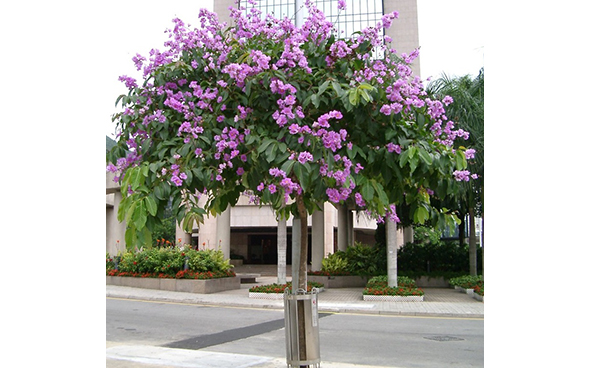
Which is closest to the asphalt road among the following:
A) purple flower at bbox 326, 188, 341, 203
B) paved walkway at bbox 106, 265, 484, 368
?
paved walkway at bbox 106, 265, 484, 368

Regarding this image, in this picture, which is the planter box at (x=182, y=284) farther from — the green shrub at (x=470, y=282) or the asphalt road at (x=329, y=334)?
the green shrub at (x=470, y=282)

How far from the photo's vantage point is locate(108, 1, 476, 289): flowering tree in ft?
15.3

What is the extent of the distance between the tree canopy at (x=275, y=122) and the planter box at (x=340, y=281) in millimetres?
17623

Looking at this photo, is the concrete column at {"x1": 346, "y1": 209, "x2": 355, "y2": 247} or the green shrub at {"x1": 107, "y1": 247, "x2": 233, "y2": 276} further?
the concrete column at {"x1": 346, "y1": 209, "x2": 355, "y2": 247}

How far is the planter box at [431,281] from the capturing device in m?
22.9

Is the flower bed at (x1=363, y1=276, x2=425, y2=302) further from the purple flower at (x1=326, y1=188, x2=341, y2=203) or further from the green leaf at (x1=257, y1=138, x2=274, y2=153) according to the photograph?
the green leaf at (x1=257, y1=138, x2=274, y2=153)

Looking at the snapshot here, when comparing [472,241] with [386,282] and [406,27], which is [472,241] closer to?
[386,282]

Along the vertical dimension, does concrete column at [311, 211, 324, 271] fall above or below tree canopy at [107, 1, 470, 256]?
below

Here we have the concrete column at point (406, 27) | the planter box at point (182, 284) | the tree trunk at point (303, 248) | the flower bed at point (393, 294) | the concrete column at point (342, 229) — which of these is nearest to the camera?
the tree trunk at point (303, 248)

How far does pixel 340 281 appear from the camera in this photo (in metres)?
23.3

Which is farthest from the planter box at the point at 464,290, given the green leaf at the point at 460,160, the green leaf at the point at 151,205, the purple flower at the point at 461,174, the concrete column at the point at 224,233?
the green leaf at the point at 151,205

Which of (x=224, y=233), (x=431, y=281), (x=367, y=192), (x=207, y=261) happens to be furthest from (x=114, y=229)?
(x=367, y=192)

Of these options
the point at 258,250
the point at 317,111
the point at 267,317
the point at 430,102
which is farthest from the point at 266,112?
the point at 258,250
